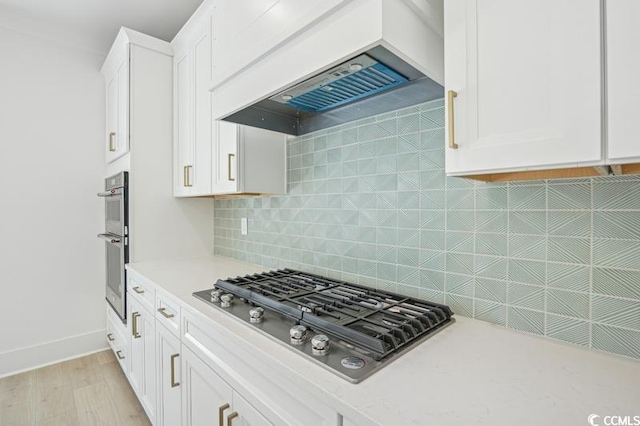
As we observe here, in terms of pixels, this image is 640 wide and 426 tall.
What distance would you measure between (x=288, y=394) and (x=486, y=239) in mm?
768

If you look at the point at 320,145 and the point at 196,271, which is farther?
the point at 196,271

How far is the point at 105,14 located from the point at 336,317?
2.62 meters

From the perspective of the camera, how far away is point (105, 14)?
219 centimetres

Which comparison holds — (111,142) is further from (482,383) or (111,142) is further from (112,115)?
(482,383)

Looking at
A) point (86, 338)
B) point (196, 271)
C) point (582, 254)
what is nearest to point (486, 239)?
point (582, 254)

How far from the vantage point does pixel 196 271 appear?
1.88 metres

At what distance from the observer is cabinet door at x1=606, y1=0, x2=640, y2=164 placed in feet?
1.82

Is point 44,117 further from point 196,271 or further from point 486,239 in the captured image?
point 486,239

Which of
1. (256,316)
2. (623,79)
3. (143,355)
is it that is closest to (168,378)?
(143,355)

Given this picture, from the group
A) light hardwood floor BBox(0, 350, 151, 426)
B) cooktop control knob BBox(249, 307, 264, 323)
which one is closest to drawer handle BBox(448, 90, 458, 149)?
cooktop control knob BBox(249, 307, 264, 323)

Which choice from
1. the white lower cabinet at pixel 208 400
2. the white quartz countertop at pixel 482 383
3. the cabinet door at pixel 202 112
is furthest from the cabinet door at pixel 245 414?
the cabinet door at pixel 202 112

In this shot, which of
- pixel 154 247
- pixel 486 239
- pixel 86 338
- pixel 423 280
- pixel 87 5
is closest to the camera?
pixel 486 239

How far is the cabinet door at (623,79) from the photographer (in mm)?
556

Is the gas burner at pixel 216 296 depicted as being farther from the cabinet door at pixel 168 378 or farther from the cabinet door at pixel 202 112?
the cabinet door at pixel 202 112
